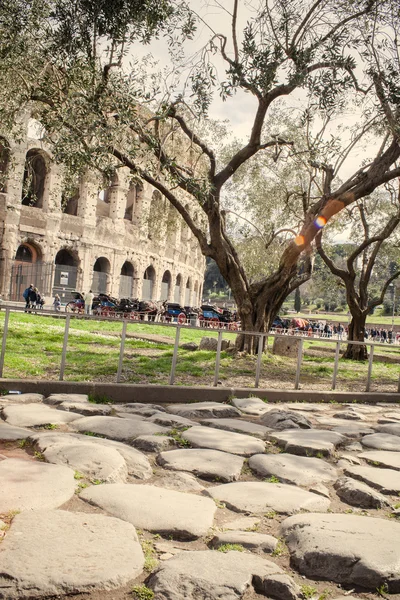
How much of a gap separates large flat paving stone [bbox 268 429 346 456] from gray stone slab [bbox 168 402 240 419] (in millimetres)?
870

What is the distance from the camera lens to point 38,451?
3469 mm

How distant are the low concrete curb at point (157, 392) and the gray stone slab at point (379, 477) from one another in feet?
9.49

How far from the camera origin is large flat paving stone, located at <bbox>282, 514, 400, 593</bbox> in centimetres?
213

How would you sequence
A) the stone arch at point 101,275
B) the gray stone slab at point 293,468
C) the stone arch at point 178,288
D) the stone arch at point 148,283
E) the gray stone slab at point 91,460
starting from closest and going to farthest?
1. the gray stone slab at point 91,460
2. the gray stone slab at point 293,468
3. the stone arch at point 101,275
4. the stone arch at point 148,283
5. the stone arch at point 178,288

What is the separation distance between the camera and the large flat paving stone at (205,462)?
11.2ft

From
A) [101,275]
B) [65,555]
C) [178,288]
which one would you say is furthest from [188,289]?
[65,555]

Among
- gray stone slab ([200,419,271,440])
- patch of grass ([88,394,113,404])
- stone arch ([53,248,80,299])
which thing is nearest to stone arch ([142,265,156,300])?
stone arch ([53,248,80,299])

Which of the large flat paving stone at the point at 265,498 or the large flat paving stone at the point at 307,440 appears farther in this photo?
the large flat paving stone at the point at 307,440

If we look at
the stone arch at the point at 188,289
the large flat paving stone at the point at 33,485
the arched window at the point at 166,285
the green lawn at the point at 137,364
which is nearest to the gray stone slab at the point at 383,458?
the large flat paving stone at the point at 33,485

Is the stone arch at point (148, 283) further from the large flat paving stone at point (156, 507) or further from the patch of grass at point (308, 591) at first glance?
the patch of grass at point (308, 591)

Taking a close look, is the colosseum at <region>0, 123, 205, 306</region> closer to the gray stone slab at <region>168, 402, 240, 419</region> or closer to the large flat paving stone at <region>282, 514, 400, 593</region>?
the gray stone slab at <region>168, 402, 240, 419</region>

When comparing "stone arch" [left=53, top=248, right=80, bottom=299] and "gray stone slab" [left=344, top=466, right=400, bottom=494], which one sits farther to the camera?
"stone arch" [left=53, top=248, right=80, bottom=299]

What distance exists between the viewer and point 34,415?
454 cm

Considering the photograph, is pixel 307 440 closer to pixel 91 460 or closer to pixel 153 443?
pixel 153 443
